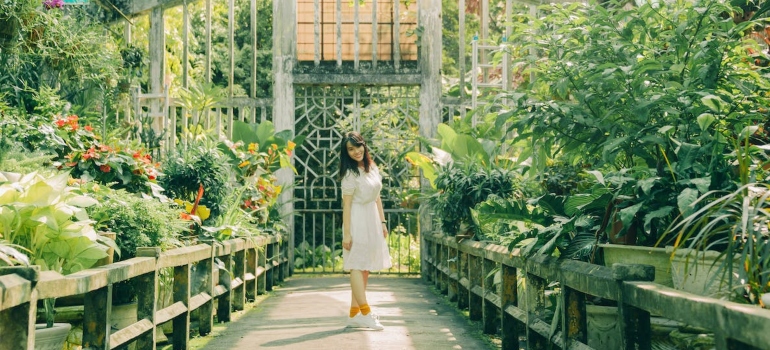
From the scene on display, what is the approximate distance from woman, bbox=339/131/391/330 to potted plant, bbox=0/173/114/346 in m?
2.65

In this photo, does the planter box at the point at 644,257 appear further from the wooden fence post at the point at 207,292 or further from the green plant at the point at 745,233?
the wooden fence post at the point at 207,292

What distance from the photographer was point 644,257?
397 cm

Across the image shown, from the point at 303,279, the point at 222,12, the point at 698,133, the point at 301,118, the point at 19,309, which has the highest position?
the point at 222,12

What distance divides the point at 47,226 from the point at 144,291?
2.76 feet

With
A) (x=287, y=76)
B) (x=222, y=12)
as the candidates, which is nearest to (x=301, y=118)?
(x=287, y=76)

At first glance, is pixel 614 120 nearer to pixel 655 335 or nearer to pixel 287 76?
pixel 655 335

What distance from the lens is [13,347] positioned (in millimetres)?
3035

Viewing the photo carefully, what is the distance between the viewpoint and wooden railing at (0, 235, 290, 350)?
306 cm

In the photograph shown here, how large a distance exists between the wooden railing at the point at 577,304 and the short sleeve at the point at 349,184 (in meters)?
1.02

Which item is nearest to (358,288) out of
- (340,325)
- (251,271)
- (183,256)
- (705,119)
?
(340,325)

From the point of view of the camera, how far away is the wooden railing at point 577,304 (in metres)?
2.49

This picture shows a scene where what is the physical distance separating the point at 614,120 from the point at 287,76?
8.02m

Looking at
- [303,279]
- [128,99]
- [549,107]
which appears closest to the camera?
[549,107]

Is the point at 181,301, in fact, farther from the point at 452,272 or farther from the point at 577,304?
the point at 452,272
